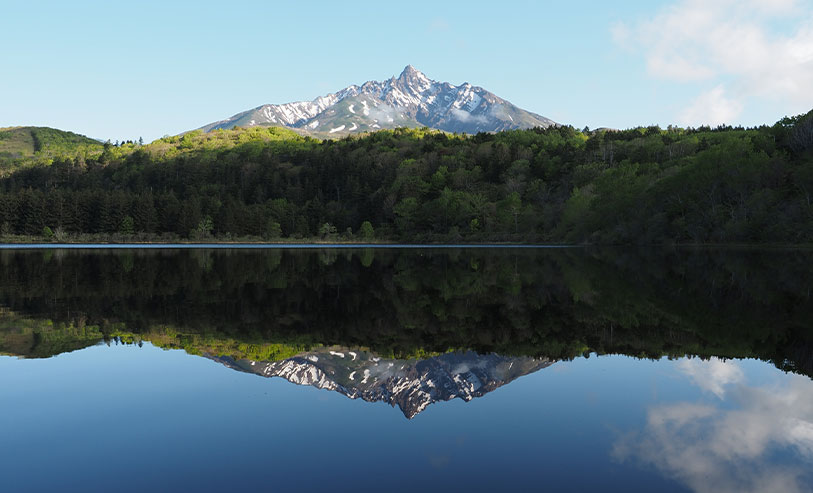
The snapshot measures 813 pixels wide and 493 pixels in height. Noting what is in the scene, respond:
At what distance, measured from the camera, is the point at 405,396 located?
12.1 m

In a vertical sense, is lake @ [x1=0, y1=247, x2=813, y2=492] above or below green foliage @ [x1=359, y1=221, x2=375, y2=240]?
above

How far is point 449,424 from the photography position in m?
10.3

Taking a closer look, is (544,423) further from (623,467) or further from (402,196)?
(402,196)

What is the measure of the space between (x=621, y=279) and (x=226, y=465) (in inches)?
1365

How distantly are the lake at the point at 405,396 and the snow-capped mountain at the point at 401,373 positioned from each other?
0.25 ft

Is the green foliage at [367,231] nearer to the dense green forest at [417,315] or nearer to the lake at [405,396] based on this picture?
the dense green forest at [417,315]

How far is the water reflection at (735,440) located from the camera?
26.3 feet

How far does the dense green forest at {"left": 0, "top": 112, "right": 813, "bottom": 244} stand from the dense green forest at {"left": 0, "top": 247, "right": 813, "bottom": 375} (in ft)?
231

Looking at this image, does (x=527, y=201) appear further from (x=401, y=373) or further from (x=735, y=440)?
(x=735, y=440)

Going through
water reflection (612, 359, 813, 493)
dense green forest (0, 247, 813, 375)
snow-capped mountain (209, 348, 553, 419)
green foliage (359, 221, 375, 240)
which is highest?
water reflection (612, 359, 813, 493)

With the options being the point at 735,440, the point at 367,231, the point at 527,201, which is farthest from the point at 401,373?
the point at 367,231

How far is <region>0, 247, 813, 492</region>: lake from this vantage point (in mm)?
8141

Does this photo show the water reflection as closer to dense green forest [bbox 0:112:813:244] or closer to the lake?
the lake

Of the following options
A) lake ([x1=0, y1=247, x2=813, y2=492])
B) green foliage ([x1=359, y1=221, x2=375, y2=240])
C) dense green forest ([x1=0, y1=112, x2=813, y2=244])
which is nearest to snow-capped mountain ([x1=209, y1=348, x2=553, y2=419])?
lake ([x1=0, y1=247, x2=813, y2=492])
